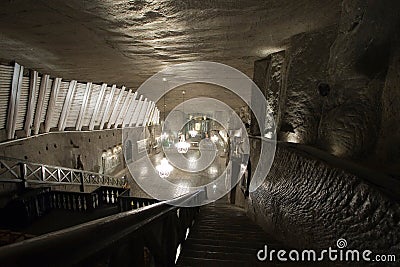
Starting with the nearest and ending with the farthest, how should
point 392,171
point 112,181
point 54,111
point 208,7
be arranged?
point 392,171, point 208,7, point 54,111, point 112,181

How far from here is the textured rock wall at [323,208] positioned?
1512mm

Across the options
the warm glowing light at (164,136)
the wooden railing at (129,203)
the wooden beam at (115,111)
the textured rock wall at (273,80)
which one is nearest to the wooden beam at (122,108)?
the wooden beam at (115,111)

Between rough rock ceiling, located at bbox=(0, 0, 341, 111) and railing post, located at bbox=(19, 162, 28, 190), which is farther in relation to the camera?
railing post, located at bbox=(19, 162, 28, 190)

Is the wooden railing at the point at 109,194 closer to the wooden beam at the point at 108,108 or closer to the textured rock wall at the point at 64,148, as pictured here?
the textured rock wall at the point at 64,148

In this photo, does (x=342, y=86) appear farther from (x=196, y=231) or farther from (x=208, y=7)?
(x=196, y=231)

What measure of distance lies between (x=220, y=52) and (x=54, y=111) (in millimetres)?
7193

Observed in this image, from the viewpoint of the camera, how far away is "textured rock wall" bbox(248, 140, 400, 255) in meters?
1.51

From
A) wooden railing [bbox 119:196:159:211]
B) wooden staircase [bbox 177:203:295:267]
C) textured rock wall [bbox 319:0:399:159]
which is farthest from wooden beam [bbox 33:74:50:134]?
textured rock wall [bbox 319:0:399:159]

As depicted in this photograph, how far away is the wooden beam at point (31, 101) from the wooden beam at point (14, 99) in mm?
487

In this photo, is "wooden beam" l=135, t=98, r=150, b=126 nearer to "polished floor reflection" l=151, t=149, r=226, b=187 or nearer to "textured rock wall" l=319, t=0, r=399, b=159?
"polished floor reflection" l=151, t=149, r=226, b=187

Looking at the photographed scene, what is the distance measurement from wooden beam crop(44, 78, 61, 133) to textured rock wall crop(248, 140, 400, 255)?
26.6 ft

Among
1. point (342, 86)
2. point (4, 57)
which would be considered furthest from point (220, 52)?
point (4, 57)

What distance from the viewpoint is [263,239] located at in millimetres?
3162

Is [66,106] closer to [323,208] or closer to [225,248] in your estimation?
[225,248]
